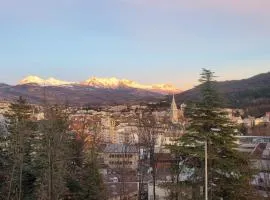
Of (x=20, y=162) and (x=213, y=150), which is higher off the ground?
(x=213, y=150)

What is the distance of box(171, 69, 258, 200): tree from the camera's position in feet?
67.3

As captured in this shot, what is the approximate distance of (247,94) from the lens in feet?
625

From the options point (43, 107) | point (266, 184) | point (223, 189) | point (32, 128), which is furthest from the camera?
point (32, 128)

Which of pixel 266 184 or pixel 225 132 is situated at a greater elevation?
pixel 225 132

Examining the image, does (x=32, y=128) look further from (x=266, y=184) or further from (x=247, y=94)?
(x=247, y=94)

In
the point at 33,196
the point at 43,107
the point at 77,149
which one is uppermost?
the point at 43,107

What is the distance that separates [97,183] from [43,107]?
214 inches

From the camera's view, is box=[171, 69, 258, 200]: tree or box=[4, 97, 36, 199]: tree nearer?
box=[171, 69, 258, 200]: tree

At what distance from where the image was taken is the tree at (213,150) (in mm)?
→ 20500

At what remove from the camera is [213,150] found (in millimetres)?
20828

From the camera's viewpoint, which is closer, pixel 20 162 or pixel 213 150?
pixel 213 150

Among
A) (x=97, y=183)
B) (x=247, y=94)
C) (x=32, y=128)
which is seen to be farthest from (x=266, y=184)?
(x=247, y=94)

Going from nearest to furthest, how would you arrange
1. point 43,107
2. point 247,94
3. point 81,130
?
point 43,107 < point 81,130 < point 247,94

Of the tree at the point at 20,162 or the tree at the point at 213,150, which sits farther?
the tree at the point at 20,162
